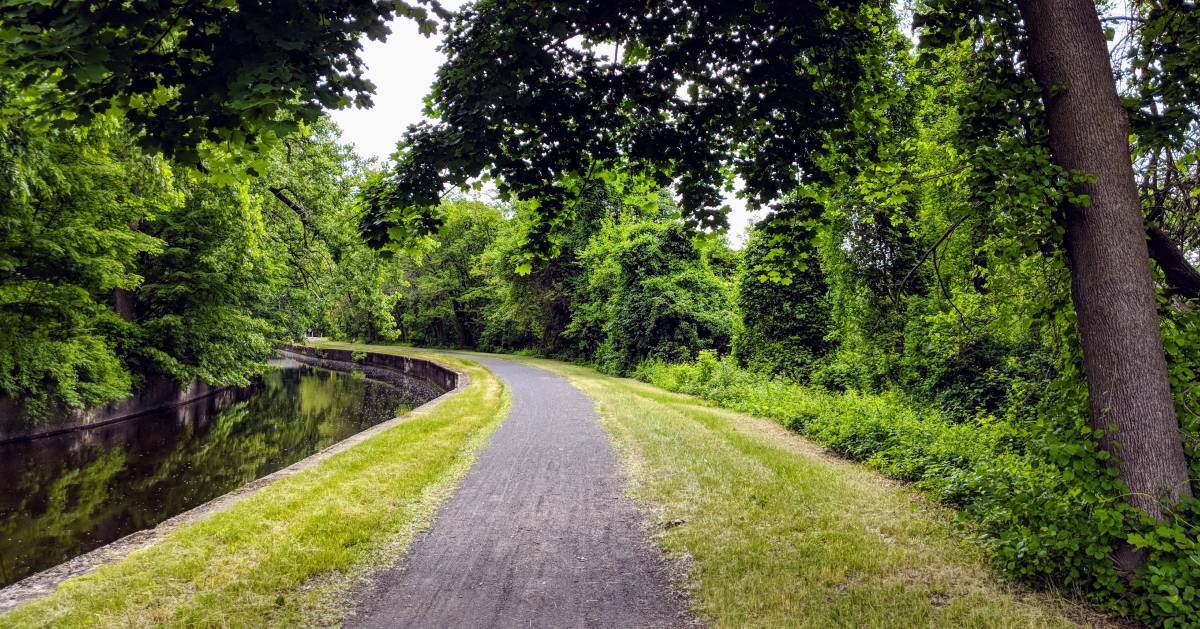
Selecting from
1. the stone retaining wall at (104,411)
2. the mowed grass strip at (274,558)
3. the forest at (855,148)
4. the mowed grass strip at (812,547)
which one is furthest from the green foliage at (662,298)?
the mowed grass strip at (274,558)

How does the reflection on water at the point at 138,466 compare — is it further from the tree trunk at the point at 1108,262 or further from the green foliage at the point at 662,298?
the tree trunk at the point at 1108,262

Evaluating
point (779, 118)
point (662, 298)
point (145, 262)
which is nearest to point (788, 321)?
point (662, 298)

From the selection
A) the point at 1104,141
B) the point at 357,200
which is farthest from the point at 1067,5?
the point at 357,200

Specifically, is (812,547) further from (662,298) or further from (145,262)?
(145,262)

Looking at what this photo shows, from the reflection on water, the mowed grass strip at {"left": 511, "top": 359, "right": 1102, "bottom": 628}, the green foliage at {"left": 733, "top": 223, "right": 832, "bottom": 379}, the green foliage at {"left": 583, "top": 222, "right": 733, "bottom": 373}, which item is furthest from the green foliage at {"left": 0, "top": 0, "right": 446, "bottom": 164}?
the green foliage at {"left": 583, "top": 222, "right": 733, "bottom": 373}

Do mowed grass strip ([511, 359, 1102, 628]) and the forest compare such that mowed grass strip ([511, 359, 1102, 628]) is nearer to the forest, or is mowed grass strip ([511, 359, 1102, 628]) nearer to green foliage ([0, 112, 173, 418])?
the forest

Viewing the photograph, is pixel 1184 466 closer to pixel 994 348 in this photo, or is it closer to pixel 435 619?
pixel 435 619

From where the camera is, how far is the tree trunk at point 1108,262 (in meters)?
4.05

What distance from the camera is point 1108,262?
4254mm

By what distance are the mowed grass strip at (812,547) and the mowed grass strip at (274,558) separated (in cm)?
279

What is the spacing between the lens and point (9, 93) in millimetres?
6117

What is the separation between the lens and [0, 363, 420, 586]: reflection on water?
9.02 metres

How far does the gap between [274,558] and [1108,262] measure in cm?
710

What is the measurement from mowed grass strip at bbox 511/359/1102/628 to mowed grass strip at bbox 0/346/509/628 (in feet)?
9.17
